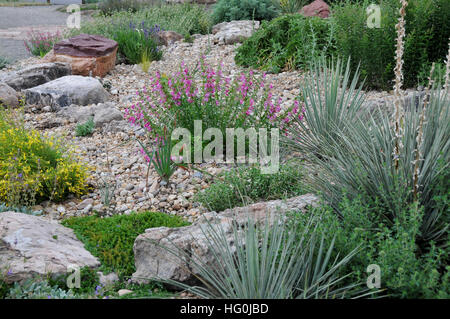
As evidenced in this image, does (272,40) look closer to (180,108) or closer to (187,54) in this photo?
(187,54)

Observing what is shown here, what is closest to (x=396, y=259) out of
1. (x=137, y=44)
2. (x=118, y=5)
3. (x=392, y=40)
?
(x=392, y=40)

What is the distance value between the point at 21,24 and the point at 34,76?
10057 mm

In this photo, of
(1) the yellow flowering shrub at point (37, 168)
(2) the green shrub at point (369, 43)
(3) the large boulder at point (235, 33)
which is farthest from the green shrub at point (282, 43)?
(1) the yellow flowering shrub at point (37, 168)

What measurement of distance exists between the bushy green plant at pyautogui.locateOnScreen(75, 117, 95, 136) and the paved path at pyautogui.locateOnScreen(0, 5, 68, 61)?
18.7 ft

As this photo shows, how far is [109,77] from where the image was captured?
811cm

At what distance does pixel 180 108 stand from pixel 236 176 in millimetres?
1256

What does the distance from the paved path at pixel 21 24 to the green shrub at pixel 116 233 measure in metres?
8.28

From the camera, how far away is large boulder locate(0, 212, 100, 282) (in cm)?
256

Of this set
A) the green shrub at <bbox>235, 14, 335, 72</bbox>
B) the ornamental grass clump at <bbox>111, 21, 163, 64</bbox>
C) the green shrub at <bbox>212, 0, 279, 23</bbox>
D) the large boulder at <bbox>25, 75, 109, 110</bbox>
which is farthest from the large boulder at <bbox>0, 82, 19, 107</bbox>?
the green shrub at <bbox>212, 0, 279, 23</bbox>

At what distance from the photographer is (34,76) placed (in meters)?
7.39

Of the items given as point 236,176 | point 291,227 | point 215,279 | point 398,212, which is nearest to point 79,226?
point 236,176

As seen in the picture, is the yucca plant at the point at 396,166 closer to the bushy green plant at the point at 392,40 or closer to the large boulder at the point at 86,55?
the bushy green plant at the point at 392,40
